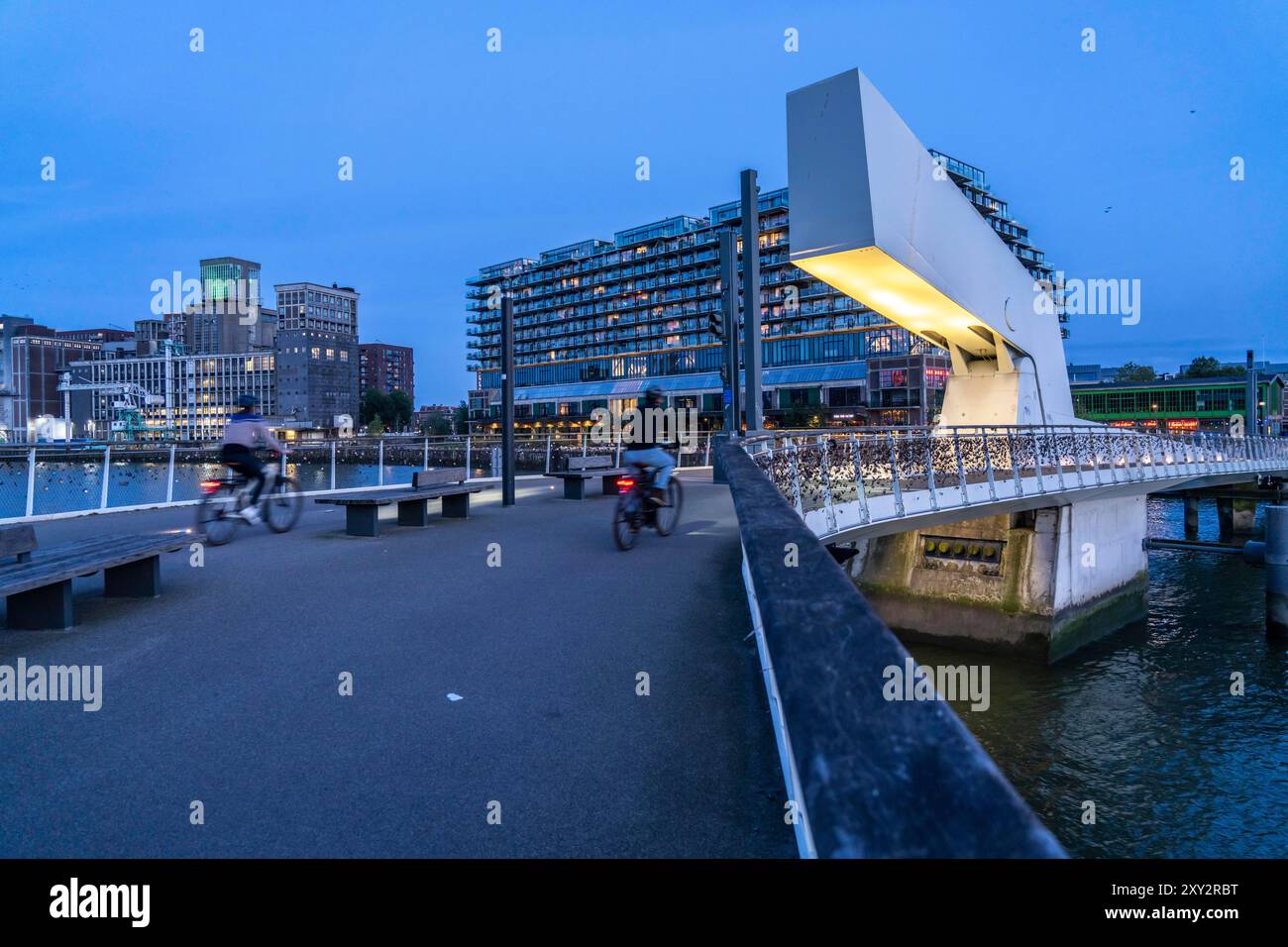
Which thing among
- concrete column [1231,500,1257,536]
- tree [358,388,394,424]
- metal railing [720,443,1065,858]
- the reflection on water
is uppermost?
tree [358,388,394,424]

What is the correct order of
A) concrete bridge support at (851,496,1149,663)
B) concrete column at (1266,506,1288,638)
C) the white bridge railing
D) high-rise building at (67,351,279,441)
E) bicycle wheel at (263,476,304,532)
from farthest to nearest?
1. high-rise building at (67,351,279,441)
2. concrete column at (1266,506,1288,638)
3. concrete bridge support at (851,496,1149,663)
4. the white bridge railing
5. bicycle wheel at (263,476,304,532)

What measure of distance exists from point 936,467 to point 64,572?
16.0 m

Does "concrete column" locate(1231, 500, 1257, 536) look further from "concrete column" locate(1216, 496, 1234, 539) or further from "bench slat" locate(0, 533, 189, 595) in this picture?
"bench slat" locate(0, 533, 189, 595)

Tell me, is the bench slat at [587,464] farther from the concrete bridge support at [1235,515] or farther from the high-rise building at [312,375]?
the high-rise building at [312,375]

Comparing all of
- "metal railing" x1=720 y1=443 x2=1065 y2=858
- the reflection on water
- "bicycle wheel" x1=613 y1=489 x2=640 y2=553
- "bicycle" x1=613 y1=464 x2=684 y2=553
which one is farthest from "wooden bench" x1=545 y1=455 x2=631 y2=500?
"metal railing" x1=720 y1=443 x2=1065 y2=858

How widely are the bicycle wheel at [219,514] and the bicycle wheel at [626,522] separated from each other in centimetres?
497

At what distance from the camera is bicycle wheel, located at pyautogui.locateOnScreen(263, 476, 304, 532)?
11109 millimetres

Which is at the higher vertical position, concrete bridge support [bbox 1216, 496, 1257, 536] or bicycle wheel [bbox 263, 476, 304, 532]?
bicycle wheel [bbox 263, 476, 304, 532]

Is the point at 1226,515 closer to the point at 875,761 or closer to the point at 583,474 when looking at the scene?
the point at 583,474

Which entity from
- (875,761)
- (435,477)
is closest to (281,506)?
(435,477)

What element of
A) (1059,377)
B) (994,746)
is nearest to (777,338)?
(1059,377)

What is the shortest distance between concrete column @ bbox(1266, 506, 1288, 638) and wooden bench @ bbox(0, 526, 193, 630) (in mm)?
25611

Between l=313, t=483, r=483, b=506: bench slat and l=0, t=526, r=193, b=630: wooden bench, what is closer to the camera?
l=0, t=526, r=193, b=630: wooden bench
